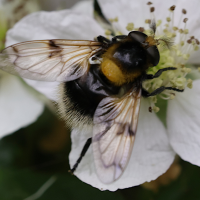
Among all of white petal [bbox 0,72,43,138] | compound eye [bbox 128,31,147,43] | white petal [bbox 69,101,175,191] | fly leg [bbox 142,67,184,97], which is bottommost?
white petal [bbox 69,101,175,191]

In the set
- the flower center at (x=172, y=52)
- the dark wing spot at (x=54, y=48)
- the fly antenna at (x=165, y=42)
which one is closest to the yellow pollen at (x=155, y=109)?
the flower center at (x=172, y=52)

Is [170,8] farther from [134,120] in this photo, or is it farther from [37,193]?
[37,193]

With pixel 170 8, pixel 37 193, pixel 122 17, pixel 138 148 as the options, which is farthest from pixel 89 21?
pixel 37 193

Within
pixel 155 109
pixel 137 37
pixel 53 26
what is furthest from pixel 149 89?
pixel 53 26

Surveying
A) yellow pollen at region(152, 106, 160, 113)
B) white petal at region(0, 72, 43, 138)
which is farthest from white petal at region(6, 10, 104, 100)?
yellow pollen at region(152, 106, 160, 113)

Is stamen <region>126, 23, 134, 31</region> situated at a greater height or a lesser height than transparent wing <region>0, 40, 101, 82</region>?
lesser

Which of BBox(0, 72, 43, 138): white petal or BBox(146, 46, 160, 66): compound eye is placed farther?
BBox(0, 72, 43, 138): white petal

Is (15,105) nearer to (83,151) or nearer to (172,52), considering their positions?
(83,151)

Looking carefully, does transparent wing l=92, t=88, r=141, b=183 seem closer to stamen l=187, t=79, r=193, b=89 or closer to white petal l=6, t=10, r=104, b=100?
stamen l=187, t=79, r=193, b=89
